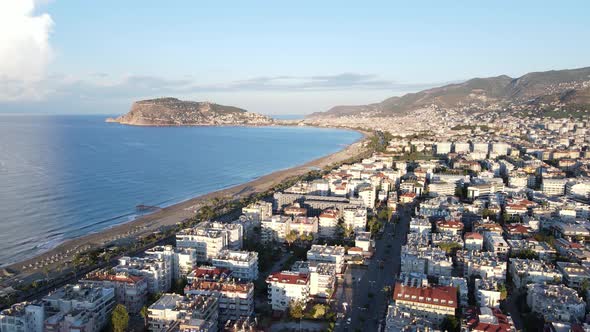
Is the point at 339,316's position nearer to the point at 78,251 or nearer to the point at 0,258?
the point at 78,251

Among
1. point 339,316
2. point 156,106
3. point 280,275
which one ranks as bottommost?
point 339,316

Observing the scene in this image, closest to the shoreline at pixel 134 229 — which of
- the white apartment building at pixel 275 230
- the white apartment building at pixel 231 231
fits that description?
the white apartment building at pixel 231 231

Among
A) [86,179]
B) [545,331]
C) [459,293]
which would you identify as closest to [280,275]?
[459,293]

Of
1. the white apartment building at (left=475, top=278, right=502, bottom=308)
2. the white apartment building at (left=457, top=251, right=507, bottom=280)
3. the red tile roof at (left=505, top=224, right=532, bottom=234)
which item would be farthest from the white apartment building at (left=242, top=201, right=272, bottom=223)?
the white apartment building at (left=475, top=278, right=502, bottom=308)

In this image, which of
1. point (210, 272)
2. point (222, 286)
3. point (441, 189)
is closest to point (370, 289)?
point (222, 286)

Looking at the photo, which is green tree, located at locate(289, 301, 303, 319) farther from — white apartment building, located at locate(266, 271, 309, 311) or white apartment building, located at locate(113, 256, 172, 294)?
white apartment building, located at locate(113, 256, 172, 294)

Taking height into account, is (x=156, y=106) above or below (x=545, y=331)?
above

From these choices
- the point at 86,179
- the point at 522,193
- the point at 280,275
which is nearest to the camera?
the point at 280,275

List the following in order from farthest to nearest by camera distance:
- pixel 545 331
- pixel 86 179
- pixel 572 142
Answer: pixel 572 142
pixel 86 179
pixel 545 331
